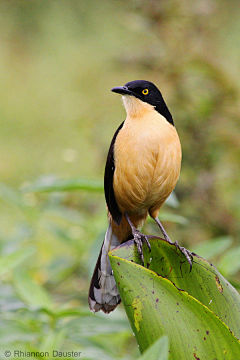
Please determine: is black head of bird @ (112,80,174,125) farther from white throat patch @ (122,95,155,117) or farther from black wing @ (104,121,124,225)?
black wing @ (104,121,124,225)

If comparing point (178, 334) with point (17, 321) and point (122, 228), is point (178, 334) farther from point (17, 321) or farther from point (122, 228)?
point (122, 228)

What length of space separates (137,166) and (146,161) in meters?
0.06

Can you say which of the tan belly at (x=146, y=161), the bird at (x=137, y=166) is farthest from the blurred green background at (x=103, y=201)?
the tan belly at (x=146, y=161)

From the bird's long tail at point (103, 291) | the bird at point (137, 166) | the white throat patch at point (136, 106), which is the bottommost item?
the bird's long tail at point (103, 291)

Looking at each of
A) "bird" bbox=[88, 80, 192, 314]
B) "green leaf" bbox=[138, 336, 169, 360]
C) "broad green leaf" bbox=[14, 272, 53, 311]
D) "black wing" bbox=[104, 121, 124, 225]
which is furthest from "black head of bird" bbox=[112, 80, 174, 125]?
"green leaf" bbox=[138, 336, 169, 360]

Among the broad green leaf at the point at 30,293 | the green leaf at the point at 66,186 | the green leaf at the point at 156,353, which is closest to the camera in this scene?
the green leaf at the point at 156,353

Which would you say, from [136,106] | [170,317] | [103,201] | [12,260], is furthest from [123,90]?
[103,201]

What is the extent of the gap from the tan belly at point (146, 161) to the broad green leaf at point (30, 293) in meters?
0.80

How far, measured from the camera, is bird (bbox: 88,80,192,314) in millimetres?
2449

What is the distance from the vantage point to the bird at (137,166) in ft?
8.04

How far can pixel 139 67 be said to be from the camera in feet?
13.8

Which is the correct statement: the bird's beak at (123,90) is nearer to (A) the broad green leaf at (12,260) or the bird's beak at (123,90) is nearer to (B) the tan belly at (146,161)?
(B) the tan belly at (146,161)

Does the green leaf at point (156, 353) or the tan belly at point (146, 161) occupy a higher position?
the tan belly at point (146, 161)

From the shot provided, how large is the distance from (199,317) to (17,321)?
1307 millimetres
